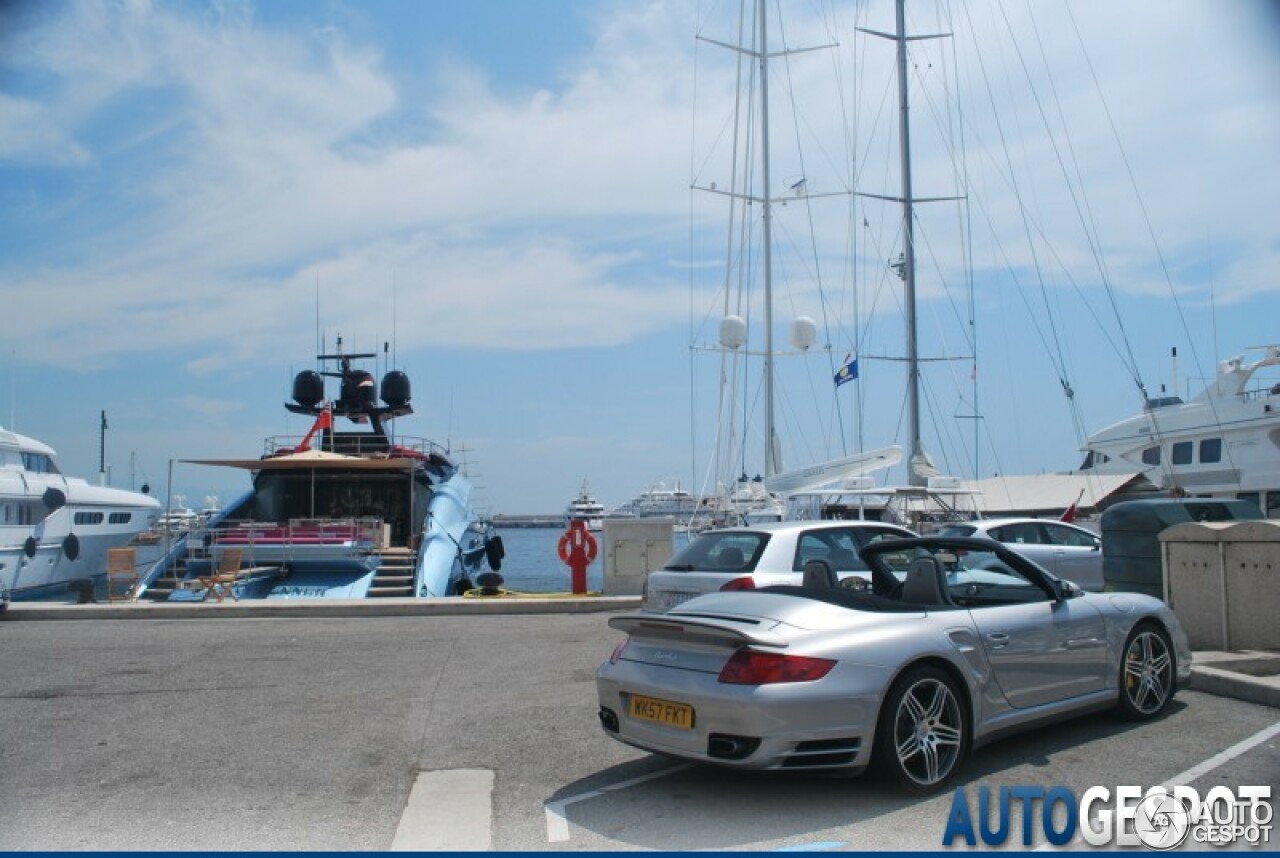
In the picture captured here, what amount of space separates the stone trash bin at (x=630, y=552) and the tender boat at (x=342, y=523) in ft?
21.1

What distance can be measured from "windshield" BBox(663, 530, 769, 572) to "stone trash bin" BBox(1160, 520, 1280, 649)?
3854 mm

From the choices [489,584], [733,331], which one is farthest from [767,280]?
[489,584]

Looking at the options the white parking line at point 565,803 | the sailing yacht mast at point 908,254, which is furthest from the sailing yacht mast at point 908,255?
the white parking line at point 565,803

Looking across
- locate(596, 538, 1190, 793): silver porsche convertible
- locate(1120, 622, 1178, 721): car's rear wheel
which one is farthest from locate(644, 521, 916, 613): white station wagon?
locate(1120, 622, 1178, 721): car's rear wheel

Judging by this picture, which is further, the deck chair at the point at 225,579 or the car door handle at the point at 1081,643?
the deck chair at the point at 225,579

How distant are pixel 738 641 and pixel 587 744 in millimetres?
1965

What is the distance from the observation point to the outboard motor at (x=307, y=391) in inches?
1265

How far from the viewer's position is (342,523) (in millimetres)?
23547

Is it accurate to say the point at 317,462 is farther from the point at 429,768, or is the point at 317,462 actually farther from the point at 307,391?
the point at 429,768

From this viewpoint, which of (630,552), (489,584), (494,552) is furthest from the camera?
(494,552)

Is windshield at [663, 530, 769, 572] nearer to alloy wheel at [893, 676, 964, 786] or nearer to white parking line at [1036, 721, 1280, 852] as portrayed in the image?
alloy wheel at [893, 676, 964, 786]

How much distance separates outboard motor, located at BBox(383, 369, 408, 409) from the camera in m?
33.1

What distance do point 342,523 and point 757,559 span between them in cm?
1608

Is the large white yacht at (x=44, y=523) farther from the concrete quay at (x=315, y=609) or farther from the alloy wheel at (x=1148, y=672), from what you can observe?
the alloy wheel at (x=1148, y=672)
